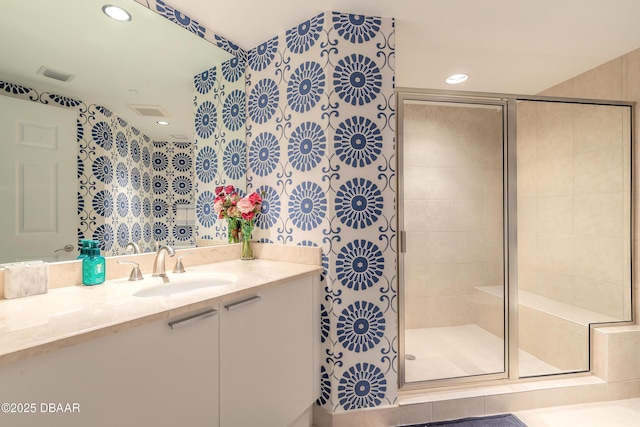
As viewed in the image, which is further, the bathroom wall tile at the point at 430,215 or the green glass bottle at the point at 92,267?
the bathroom wall tile at the point at 430,215

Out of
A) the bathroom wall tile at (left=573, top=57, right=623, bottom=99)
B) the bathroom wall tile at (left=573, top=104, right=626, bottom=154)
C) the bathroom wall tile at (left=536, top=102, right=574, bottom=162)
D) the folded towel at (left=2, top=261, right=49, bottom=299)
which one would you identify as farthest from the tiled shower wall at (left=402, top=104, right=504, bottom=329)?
the folded towel at (left=2, top=261, right=49, bottom=299)

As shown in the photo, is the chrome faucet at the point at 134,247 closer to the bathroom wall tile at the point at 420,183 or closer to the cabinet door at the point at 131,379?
the cabinet door at the point at 131,379

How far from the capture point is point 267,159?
6.03 ft

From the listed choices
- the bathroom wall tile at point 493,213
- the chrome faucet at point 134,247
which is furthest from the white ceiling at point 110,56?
the bathroom wall tile at point 493,213

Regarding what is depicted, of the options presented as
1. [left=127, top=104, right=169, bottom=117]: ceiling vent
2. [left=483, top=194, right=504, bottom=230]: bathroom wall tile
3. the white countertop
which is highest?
[left=127, top=104, right=169, bottom=117]: ceiling vent

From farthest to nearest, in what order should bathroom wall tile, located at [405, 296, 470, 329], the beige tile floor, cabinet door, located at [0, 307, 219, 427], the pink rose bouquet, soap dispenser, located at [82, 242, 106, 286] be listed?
bathroom wall tile, located at [405, 296, 470, 329]
the pink rose bouquet
the beige tile floor
soap dispenser, located at [82, 242, 106, 286]
cabinet door, located at [0, 307, 219, 427]

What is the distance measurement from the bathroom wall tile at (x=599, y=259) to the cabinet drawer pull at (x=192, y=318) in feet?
8.61

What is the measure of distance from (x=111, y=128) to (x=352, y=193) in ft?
3.85

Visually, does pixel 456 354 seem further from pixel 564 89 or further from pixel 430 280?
pixel 564 89

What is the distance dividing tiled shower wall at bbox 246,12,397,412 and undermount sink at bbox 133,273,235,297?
0.50m

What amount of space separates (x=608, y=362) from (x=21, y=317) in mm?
2934

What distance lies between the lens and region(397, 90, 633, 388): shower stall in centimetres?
197

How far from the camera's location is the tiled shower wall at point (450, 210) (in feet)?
6.54

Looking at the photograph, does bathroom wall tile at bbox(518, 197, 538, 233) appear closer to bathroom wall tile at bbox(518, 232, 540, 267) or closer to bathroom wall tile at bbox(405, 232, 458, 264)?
bathroom wall tile at bbox(518, 232, 540, 267)
